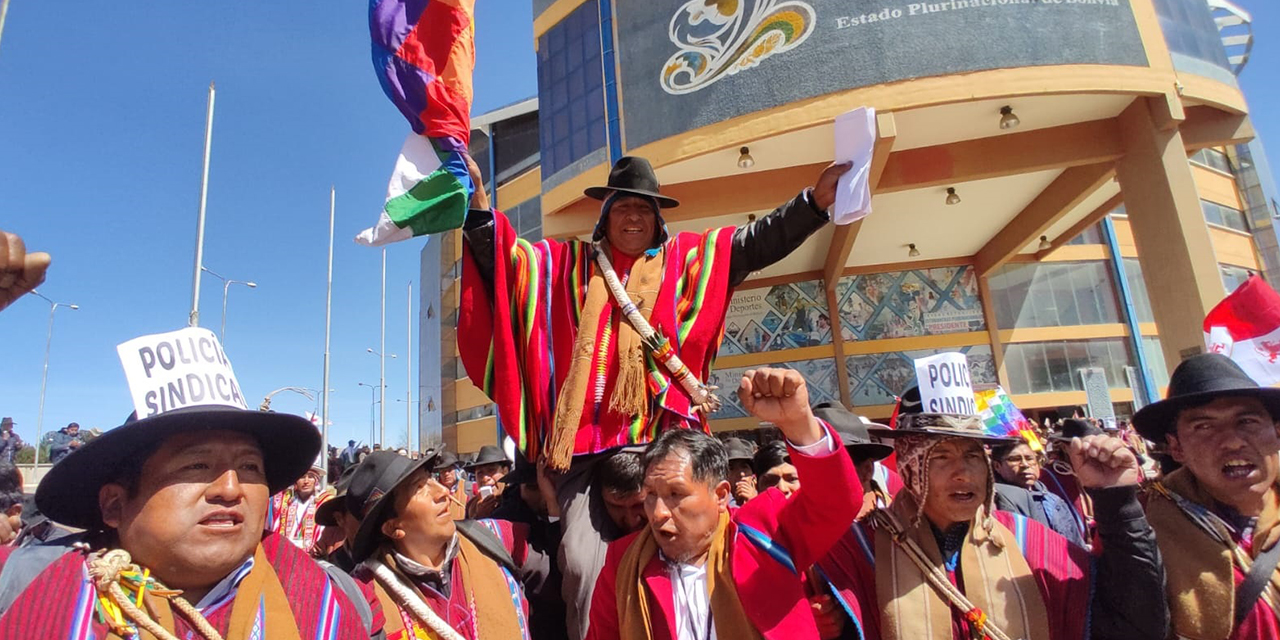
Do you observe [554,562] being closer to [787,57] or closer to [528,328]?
[528,328]

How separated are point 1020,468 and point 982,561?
8.83ft

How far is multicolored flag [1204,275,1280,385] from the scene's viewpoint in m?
2.62

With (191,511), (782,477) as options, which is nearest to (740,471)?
(782,477)

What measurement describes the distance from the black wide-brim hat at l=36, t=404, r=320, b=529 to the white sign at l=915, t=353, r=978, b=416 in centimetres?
215

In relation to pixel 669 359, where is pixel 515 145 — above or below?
above

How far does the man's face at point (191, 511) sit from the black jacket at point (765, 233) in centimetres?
148

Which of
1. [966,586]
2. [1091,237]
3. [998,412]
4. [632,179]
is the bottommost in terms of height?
[966,586]

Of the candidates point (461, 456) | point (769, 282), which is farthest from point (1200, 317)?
point (461, 456)

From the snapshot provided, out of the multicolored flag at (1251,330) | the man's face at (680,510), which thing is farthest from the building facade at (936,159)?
the man's face at (680,510)

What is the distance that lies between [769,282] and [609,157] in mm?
6023

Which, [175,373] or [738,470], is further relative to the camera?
[738,470]

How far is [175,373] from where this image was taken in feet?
6.15

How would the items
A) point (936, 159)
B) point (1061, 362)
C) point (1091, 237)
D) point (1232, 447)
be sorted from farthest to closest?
point (1091, 237), point (1061, 362), point (936, 159), point (1232, 447)

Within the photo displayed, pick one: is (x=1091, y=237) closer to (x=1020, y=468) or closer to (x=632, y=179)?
(x=1020, y=468)
